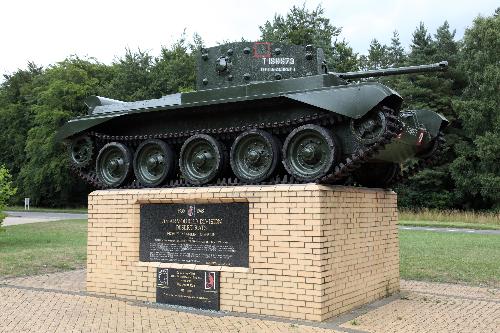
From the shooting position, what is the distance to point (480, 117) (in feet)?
126

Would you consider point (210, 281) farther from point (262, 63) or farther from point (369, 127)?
point (262, 63)

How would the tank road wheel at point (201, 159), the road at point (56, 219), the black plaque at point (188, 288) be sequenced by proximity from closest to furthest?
the black plaque at point (188, 288), the tank road wheel at point (201, 159), the road at point (56, 219)

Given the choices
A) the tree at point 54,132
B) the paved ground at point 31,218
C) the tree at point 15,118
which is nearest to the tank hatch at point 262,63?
the paved ground at point 31,218

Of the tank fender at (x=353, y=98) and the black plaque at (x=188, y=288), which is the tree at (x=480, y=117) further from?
the black plaque at (x=188, y=288)

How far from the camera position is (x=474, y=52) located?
40.8 metres

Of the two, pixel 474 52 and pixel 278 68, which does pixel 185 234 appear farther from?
pixel 474 52

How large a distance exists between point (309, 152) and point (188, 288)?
2.74 meters

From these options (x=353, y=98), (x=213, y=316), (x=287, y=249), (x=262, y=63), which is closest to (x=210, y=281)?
(x=213, y=316)

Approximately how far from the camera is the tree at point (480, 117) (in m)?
37.8

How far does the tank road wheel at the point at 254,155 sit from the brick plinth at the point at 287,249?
0.33 meters

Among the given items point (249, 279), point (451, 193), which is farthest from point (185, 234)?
point (451, 193)

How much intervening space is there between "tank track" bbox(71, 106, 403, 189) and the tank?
0.02 m

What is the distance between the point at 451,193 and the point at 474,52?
1001cm

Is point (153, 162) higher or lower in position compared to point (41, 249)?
higher
